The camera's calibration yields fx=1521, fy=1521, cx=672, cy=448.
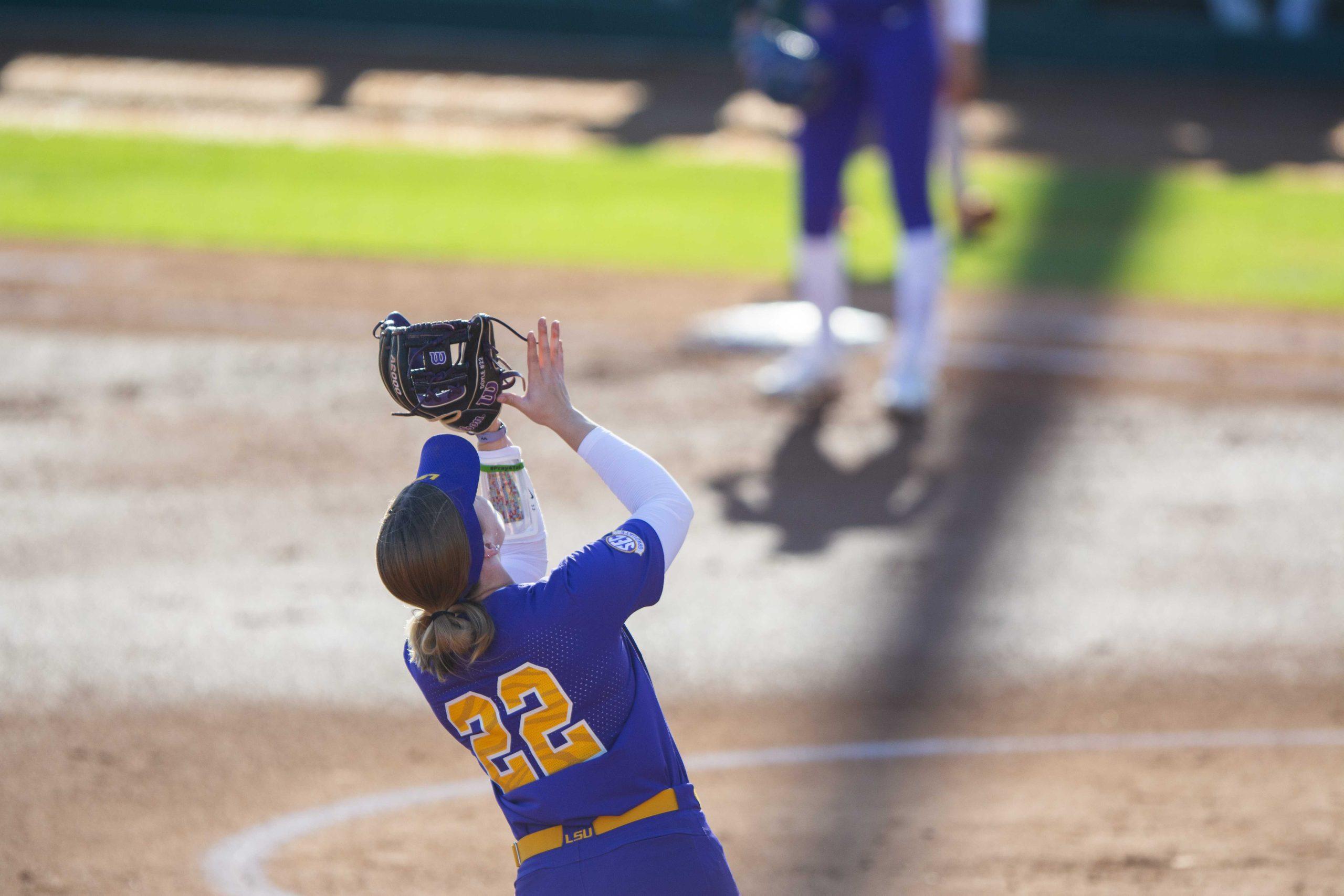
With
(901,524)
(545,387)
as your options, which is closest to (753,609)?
(901,524)

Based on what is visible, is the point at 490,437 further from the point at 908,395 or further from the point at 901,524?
the point at 908,395

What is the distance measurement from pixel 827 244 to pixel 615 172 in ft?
18.2

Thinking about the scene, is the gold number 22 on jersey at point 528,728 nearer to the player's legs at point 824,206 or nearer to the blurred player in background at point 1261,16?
the player's legs at point 824,206

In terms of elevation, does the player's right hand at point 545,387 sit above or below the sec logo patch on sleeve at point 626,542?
above

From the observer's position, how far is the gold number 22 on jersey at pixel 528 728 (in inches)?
96.9

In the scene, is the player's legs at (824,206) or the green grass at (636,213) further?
the green grass at (636,213)

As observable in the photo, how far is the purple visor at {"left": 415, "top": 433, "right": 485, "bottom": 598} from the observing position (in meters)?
2.43

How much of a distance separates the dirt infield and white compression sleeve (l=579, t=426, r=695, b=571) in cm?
130

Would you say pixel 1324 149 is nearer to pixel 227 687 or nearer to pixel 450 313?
pixel 450 313

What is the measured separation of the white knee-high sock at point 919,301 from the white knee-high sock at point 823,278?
0.97 ft

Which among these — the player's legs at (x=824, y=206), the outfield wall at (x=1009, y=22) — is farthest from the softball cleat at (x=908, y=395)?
the outfield wall at (x=1009, y=22)

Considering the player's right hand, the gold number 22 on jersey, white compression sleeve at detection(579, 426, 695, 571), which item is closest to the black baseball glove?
the player's right hand

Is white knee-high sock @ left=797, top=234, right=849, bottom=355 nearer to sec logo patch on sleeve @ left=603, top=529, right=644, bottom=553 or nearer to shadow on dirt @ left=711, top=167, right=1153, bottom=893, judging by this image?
shadow on dirt @ left=711, top=167, right=1153, bottom=893

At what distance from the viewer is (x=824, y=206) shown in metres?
6.75
